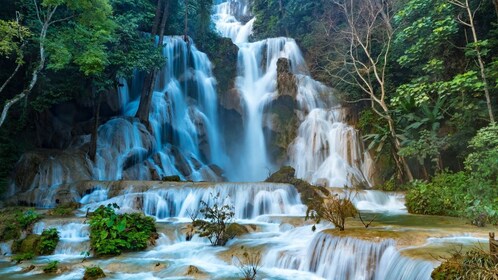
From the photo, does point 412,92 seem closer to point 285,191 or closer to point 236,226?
point 285,191

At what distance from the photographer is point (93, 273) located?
7.27 metres

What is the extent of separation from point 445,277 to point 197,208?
9.34 m

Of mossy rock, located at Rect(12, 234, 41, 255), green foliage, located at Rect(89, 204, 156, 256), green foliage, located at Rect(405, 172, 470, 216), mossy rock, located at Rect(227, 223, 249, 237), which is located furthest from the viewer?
green foliage, located at Rect(405, 172, 470, 216)

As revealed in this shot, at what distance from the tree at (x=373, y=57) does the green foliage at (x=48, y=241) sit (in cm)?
1351

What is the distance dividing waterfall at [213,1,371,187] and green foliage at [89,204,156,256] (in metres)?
11.7

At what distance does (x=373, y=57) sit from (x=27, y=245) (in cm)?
2042

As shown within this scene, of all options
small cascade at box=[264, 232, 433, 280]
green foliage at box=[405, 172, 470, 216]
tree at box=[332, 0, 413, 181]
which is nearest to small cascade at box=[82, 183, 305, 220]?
green foliage at box=[405, 172, 470, 216]

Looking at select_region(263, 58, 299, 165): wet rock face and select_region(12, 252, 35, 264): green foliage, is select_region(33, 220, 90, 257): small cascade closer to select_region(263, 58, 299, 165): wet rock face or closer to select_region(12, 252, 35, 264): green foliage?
select_region(12, 252, 35, 264): green foliage

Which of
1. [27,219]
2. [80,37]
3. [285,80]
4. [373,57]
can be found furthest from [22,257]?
[373,57]

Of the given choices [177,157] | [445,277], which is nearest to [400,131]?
[177,157]

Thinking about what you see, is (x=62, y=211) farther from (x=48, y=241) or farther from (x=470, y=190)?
(x=470, y=190)

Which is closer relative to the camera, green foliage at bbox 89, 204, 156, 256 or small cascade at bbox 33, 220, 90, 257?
green foliage at bbox 89, 204, 156, 256

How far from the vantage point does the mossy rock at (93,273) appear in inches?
284

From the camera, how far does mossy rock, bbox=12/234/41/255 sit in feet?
31.4
